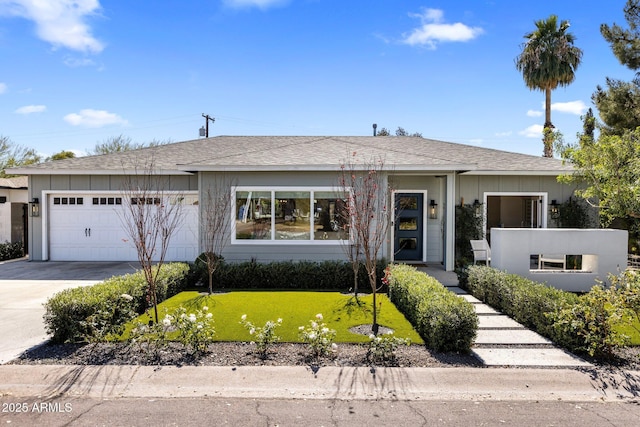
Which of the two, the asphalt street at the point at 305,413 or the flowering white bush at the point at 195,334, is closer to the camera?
the asphalt street at the point at 305,413

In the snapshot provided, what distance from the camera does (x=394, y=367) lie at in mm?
4824

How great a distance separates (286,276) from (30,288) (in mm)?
5900

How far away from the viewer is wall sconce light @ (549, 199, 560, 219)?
40.9ft

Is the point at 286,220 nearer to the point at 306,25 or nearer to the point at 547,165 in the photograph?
the point at 306,25

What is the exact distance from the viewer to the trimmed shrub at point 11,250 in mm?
13727

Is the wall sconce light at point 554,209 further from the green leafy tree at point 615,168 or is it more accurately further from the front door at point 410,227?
the front door at point 410,227

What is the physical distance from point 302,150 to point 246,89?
329 inches

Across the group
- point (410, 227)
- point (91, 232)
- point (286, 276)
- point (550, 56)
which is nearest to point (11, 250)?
point (91, 232)

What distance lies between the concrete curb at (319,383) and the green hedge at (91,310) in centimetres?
82

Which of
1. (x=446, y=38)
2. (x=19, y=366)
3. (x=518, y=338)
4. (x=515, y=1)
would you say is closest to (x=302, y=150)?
(x=446, y=38)

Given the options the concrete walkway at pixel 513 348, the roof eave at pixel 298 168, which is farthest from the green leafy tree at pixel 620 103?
the concrete walkway at pixel 513 348

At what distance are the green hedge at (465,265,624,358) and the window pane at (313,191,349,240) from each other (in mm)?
4238

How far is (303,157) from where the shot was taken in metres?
11.0

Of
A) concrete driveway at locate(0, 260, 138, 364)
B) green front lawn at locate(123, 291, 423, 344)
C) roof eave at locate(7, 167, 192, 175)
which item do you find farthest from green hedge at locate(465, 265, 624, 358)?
roof eave at locate(7, 167, 192, 175)
